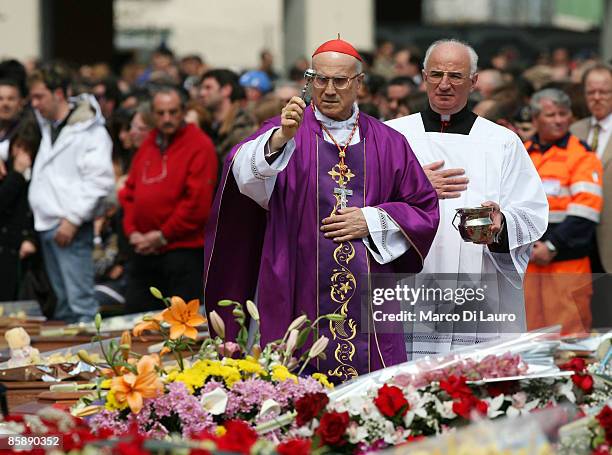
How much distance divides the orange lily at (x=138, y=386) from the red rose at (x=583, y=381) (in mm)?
1227

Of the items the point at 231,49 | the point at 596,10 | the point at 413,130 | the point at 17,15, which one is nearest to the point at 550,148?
the point at 413,130

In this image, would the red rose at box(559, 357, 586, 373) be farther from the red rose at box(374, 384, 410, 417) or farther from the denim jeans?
the denim jeans

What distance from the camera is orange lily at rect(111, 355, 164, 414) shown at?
4.19 m

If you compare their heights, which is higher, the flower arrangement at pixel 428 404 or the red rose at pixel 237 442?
the red rose at pixel 237 442

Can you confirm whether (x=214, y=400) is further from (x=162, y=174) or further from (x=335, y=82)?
(x=162, y=174)

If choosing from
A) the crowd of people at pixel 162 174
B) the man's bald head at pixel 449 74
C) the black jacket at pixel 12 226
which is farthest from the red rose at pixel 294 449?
the black jacket at pixel 12 226

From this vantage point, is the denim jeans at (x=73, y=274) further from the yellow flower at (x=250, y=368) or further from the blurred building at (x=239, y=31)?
the blurred building at (x=239, y=31)

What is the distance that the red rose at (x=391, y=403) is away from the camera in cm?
411

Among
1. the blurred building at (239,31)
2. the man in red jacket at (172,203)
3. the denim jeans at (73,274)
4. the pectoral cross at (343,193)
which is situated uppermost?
the blurred building at (239,31)

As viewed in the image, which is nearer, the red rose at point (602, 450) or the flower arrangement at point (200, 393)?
the red rose at point (602, 450)

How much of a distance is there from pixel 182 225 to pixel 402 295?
4953mm

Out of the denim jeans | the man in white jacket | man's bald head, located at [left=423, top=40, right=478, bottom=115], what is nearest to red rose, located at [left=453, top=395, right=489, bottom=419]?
man's bald head, located at [left=423, top=40, right=478, bottom=115]

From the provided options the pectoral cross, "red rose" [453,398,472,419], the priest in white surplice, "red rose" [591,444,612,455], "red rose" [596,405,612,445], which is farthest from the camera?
the priest in white surplice

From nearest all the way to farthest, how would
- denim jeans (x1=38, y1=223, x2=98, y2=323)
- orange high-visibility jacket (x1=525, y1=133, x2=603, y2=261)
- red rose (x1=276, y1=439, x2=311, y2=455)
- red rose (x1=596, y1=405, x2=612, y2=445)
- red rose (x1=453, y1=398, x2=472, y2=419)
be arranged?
red rose (x1=276, y1=439, x2=311, y2=455), red rose (x1=596, y1=405, x2=612, y2=445), red rose (x1=453, y1=398, x2=472, y2=419), orange high-visibility jacket (x1=525, y1=133, x2=603, y2=261), denim jeans (x1=38, y1=223, x2=98, y2=323)
